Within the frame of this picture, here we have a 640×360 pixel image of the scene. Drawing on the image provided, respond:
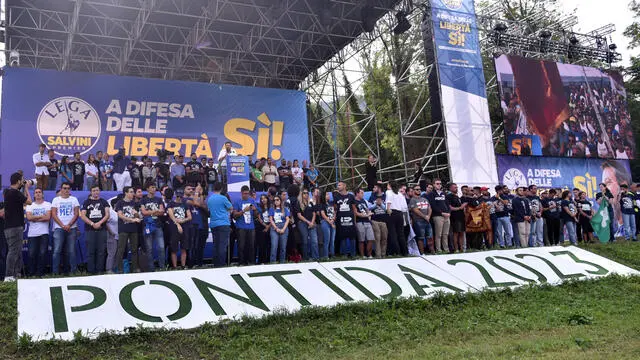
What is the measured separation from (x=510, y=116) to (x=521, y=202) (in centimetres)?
754

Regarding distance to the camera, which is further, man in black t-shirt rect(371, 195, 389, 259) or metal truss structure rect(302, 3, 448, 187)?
metal truss structure rect(302, 3, 448, 187)

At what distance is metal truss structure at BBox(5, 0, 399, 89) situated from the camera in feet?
56.2

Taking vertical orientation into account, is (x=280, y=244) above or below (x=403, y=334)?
above

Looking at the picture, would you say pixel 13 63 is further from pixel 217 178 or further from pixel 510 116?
pixel 510 116

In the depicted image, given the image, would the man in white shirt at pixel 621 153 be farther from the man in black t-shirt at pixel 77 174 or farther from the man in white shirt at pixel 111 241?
the man in white shirt at pixel 111 241

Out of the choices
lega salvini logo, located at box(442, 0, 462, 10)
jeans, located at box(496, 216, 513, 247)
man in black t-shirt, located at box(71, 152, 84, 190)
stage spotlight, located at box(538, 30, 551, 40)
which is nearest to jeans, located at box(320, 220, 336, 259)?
jeans, located at box(496, 216, 513, 247)

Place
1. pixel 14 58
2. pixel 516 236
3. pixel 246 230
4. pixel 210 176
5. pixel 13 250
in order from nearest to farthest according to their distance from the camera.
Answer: pixel 13 250 < pixel 246 230 < pixel 516 236 < pixel 210 176 < pixel 14 58

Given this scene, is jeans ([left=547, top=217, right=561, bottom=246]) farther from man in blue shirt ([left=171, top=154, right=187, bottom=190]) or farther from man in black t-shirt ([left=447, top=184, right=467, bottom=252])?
man in blue shirt ([left=171, top=154, right=187, bottom=190])

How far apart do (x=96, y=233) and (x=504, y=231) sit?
27.2 ft

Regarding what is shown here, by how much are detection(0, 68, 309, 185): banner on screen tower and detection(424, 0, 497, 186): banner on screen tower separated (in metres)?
5.95

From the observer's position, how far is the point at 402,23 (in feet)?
57.4

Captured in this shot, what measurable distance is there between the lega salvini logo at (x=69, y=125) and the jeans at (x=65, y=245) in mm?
9646

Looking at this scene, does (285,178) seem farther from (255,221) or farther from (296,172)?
(255,221)

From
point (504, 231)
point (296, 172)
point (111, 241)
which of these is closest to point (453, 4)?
point (296, 172)
